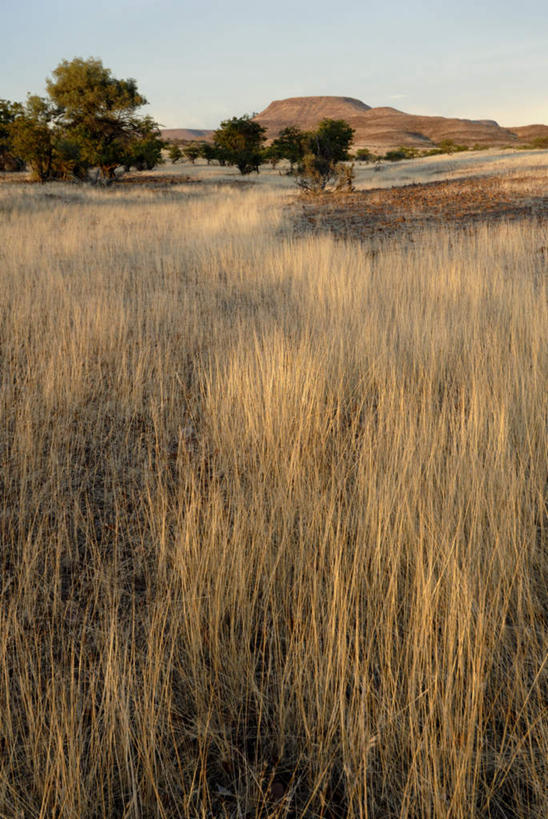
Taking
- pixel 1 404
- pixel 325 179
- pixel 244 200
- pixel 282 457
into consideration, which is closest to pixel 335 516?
pixel 282 457

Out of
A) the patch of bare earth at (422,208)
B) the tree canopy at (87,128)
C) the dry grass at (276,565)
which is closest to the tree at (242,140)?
the tree canopy at (87,128)

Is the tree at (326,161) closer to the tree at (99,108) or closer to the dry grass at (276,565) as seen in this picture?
the tree at (99,108)

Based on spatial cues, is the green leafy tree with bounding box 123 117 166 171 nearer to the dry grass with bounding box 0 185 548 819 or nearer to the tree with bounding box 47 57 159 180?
the tree with bounding box 47 57 159 180

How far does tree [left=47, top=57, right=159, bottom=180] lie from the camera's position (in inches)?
1187

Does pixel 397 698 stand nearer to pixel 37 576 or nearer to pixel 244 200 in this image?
pixel 37 576

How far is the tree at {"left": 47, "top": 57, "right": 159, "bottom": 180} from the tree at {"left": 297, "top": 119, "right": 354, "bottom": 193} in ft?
33.5

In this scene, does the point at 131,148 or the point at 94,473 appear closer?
the point at 94,473

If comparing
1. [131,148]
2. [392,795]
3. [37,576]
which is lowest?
[392,795]

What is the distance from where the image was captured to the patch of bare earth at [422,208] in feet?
39.7

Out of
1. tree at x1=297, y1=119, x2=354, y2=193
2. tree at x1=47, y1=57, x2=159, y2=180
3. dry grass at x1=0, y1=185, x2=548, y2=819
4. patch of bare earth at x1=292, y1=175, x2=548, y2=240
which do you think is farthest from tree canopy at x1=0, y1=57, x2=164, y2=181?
dry grass at x1=0, y1=185, x2=548, y2=819

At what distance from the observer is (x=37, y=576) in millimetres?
2287

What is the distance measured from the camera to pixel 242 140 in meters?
41.3

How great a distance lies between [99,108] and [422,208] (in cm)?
2462

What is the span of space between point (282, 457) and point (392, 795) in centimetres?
186
